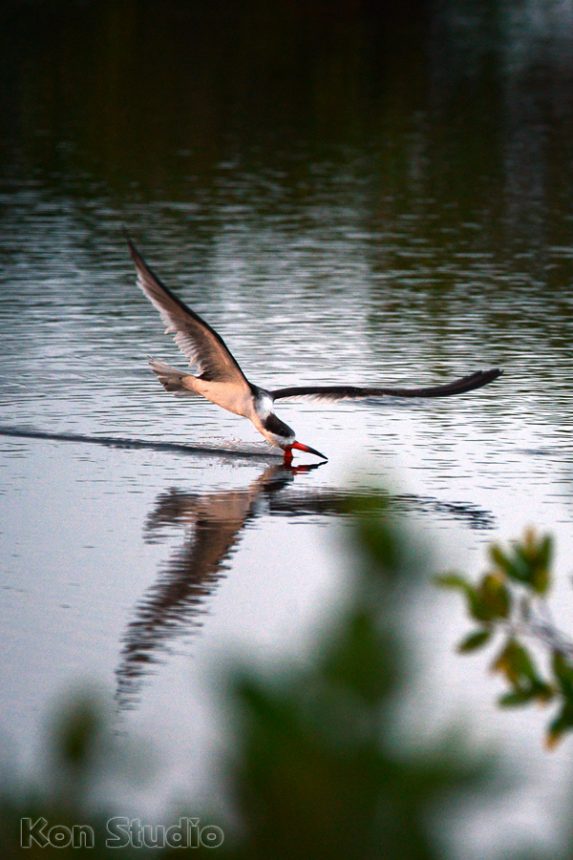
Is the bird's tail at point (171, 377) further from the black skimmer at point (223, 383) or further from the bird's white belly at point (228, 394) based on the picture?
the bird's white belly at point (228, 394)

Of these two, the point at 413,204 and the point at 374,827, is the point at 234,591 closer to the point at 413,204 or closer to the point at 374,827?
the point at 374,827

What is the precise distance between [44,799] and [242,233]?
21.3 m

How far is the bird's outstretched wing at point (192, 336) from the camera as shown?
36.9 feet

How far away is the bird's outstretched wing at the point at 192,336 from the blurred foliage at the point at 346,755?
31.9ft

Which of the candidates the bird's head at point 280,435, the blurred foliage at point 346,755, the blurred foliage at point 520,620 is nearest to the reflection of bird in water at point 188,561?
the bird's head at point 280,435

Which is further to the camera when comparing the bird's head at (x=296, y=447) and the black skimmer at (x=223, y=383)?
the bird's head at (x=296, y=447)

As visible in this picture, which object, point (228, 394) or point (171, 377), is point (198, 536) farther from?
point (171, 377)

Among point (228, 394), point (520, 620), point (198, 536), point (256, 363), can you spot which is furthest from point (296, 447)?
point (520, 620)

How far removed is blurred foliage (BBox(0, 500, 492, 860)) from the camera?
1425 millimetres

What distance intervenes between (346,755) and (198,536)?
27.9 ft

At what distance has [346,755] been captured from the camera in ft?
4.72

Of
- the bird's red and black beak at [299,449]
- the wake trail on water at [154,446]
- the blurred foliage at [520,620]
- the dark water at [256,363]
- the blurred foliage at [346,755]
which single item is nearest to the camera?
the blurred foliage at [346,755]

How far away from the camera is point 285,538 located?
32.6ft

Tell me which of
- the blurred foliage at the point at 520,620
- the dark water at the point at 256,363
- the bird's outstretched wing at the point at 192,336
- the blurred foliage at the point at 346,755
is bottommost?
the dark water at the point at 256,363
